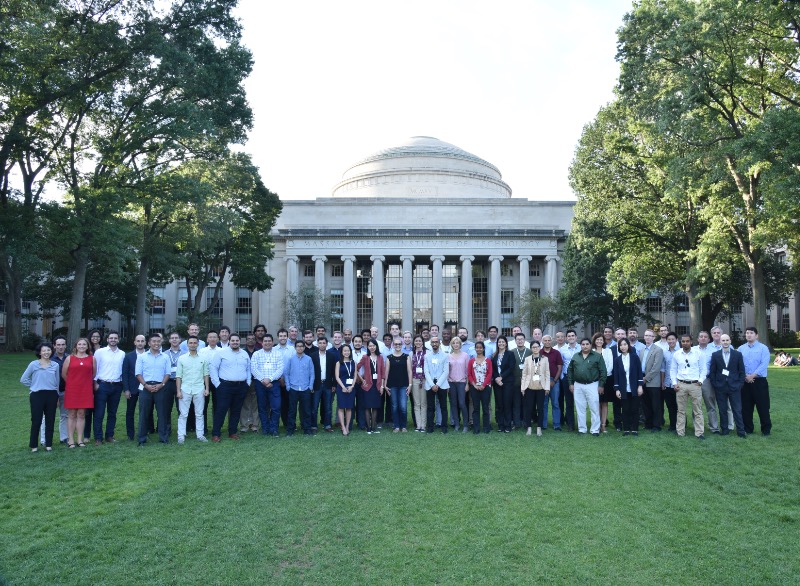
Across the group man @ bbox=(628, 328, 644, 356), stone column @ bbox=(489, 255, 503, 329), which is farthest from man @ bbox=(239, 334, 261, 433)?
stone column @ bbox=(489, 255, 503, 329)

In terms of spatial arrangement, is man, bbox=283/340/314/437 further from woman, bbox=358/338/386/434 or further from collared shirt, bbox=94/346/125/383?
collared shirt, bbox=94/346/125/383

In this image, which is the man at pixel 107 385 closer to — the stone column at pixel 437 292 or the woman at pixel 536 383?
the woman at pixel 536 383

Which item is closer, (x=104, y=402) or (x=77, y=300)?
(x=104, y=402)

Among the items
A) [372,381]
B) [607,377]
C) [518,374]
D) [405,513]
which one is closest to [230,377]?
[372,381]

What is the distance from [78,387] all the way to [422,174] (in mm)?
55513

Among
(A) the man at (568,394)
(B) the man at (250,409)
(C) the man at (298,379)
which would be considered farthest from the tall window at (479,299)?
(C) the man at (298,379)

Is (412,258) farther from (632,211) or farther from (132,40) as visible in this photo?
(132,40)

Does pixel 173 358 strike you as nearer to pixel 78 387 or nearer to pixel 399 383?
pixel 78 387

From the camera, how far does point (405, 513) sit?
7.14m

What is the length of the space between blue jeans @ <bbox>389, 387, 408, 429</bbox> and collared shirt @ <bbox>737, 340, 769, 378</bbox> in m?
6.97

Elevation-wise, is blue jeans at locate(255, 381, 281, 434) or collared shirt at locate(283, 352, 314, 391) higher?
collared shirt at locate(283, 352, 314, 391)

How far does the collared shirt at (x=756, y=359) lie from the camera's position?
1187cm

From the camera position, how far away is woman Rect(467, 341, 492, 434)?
12.2 m

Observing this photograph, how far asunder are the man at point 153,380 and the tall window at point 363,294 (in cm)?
4572
